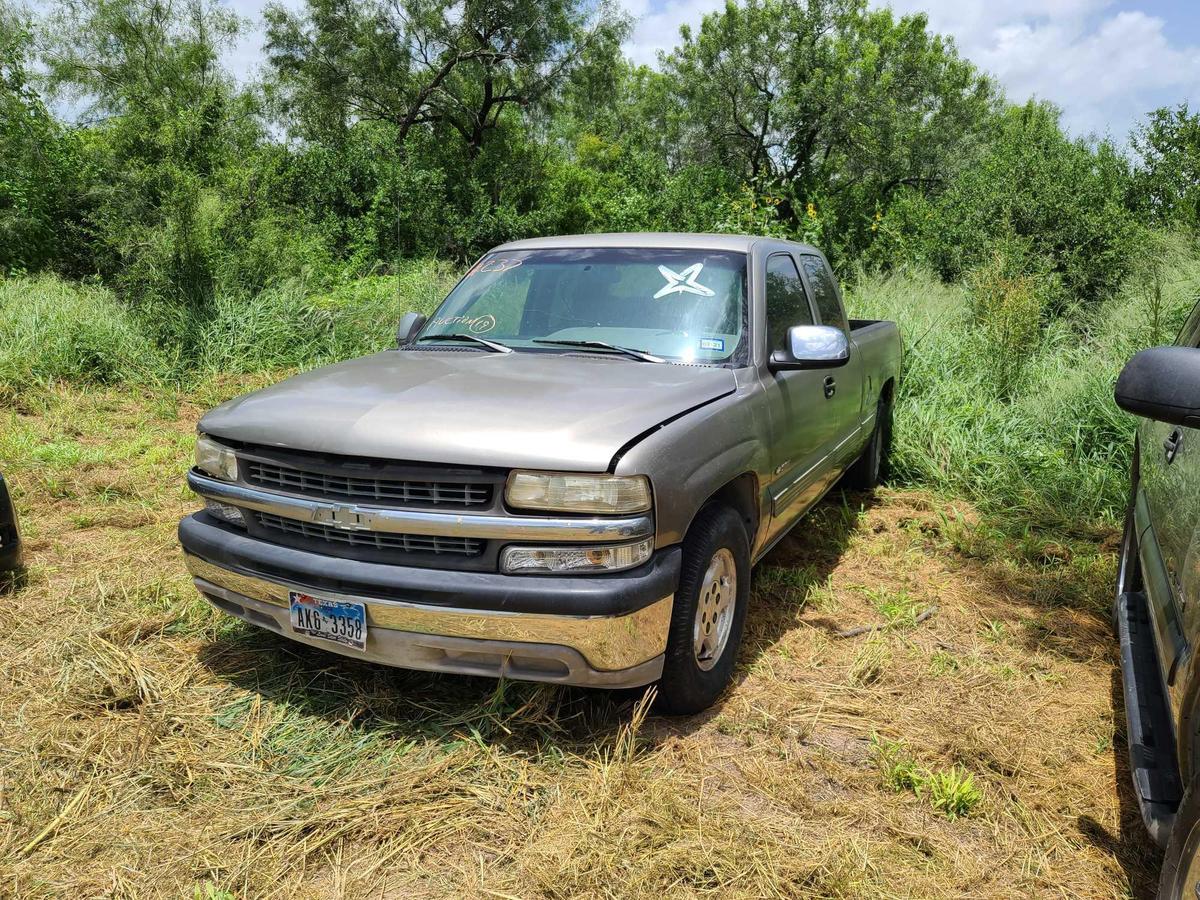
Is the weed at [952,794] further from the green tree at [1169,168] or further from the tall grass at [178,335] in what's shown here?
the green tree at [1169,168]

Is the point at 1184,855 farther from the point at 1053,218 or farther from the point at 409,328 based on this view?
the point at 1053,218

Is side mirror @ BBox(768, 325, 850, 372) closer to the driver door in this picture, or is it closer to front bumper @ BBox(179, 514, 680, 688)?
the driver door

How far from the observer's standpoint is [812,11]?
26.7 m

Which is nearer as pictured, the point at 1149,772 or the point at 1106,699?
the point at 1149,772

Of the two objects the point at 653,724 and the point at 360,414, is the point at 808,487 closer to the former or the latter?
the point at 653,724

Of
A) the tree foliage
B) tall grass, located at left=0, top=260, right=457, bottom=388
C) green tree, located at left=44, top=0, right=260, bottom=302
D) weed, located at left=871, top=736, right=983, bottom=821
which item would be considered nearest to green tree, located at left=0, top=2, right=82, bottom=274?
the tree foliage

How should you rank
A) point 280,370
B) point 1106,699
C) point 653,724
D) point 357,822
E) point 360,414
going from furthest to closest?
point 280,370, point 1106,699, point 653,724, point 360,414, point 357,822

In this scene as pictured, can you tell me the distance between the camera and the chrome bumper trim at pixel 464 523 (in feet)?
8.50

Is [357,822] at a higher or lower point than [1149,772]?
lower

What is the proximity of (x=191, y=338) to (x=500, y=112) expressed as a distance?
19.6 meters

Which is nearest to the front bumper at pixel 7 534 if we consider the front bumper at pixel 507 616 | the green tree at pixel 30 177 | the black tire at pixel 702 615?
the front bumper at pixel 507 616

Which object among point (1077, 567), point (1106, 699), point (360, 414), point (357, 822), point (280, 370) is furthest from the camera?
point (280, 370)

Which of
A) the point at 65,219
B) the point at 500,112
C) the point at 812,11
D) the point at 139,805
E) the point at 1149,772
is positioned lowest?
the point at 139,805

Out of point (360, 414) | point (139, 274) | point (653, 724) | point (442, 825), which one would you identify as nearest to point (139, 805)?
point (442, 825)
